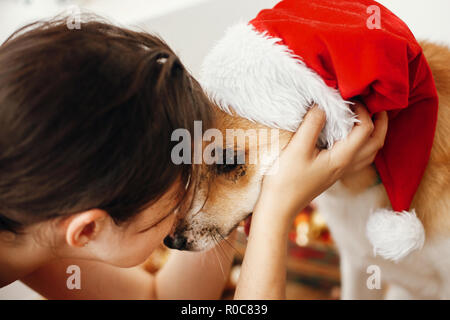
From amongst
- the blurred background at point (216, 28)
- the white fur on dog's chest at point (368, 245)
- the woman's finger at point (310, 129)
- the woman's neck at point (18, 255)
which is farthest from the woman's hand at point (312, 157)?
the blurred background at point (216, 28)

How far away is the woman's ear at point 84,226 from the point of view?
507 millimetres

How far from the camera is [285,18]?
0.62m

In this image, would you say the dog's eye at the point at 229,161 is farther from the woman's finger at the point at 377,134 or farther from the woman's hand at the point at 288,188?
the woman's finger at the point at 377,134

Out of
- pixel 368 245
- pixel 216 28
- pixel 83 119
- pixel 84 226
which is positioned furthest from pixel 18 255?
pixel 216 28

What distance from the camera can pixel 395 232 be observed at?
2.30ft

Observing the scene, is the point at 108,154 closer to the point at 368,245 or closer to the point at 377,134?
the point at 377,134

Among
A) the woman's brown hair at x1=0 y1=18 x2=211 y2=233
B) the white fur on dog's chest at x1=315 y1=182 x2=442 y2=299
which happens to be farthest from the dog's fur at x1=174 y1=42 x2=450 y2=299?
the woman's brown hair at x1=0 y1=18 x2=211 y2=233

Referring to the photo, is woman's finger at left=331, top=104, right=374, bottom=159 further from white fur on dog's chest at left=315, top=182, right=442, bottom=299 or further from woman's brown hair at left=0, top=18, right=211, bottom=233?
woman's brown hair at left=0, top=18, right=211, bottom=233

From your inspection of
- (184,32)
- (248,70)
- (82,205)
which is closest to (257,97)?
(248,70)

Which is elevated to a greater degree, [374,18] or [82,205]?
[374,18]

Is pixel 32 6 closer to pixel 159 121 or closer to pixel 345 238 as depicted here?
pixel 159 121

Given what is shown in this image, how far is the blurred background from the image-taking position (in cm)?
112

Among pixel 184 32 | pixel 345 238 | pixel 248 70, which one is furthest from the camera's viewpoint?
pixel 184 32

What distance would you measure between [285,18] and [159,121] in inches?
11.0
